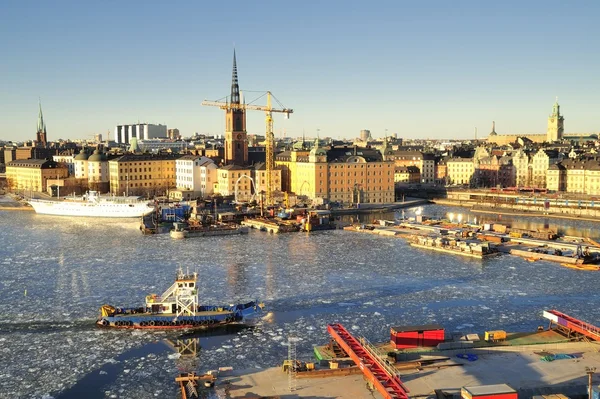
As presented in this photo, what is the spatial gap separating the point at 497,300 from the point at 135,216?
4471 centimetres

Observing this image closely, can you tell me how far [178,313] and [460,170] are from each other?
83.2m

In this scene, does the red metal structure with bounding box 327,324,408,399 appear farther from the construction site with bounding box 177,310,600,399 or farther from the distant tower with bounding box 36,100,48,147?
the distant tower with bounding box 36,100,48,147

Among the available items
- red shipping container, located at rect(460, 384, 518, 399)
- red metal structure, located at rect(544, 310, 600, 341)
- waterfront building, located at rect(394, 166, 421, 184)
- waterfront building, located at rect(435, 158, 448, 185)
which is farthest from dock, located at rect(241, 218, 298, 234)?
waterfront building, located at rect(435, 158, 448, 185)

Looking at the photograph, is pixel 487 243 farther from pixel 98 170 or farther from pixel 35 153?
pixel 35 153

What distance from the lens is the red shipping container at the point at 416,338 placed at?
22391mm

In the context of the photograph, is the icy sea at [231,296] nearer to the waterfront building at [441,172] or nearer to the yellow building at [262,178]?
the yellow building at [262,178]

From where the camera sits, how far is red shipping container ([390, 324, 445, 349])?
22391 millimetres

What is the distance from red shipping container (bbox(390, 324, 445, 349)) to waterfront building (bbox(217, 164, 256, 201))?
194 feet

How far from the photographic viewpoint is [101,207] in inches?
2660

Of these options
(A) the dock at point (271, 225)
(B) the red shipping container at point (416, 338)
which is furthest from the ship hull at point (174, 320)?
(A) the dock at point (271, 225)

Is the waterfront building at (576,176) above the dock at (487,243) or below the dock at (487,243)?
above

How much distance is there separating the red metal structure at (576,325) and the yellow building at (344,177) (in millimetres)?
55060

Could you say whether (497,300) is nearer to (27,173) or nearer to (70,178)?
(70,178)

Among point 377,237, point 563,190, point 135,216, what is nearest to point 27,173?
point 135,216
